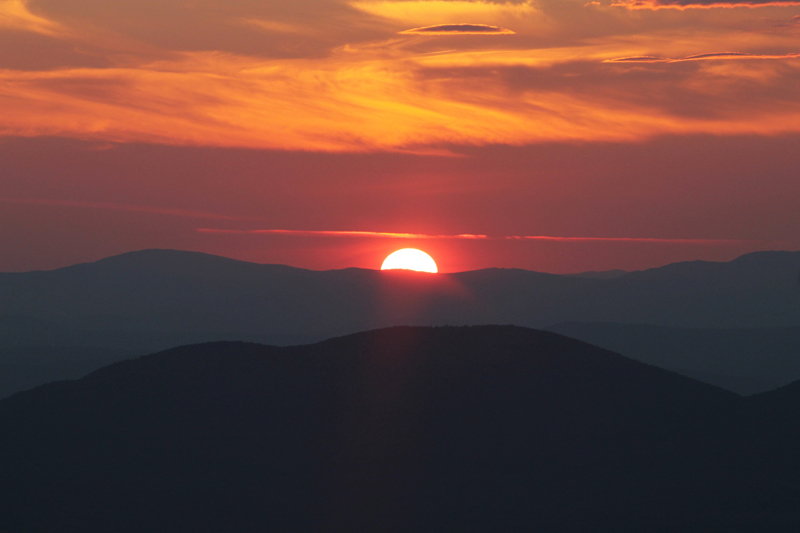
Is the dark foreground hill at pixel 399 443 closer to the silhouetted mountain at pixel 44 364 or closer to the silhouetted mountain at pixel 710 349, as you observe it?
the silhouetted mountain at pixel 44 364

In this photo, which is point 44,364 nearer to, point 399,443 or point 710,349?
point 399,443

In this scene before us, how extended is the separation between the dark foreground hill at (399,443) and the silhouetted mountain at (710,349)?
97.9 m

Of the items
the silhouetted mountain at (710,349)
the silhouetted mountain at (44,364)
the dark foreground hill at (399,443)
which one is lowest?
the dark foreground hill at (399,443)

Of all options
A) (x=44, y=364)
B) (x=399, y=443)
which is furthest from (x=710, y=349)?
(x=399, y=443)

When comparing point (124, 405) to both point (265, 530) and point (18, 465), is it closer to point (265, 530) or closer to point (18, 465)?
point (18, 465)

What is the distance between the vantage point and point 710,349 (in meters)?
167

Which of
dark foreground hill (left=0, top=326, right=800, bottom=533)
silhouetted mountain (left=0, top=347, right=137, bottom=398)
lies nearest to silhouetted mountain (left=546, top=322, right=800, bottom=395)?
silhouetted mountain (left=0, top=347, right=137, bottom=398)

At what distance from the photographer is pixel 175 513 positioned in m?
34.1

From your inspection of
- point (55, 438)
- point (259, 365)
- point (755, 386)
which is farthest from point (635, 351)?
point (55, 438)

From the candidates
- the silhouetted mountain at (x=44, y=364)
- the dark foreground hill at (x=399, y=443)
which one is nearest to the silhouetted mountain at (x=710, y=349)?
the silhouetted mountain at (x=44, y=364)

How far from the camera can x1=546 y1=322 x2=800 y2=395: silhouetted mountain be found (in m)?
146

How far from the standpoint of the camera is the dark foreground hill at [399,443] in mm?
32812

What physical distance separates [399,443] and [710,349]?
143385mm

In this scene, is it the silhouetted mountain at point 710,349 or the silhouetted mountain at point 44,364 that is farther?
the silhouetted mountain at point 710,349
